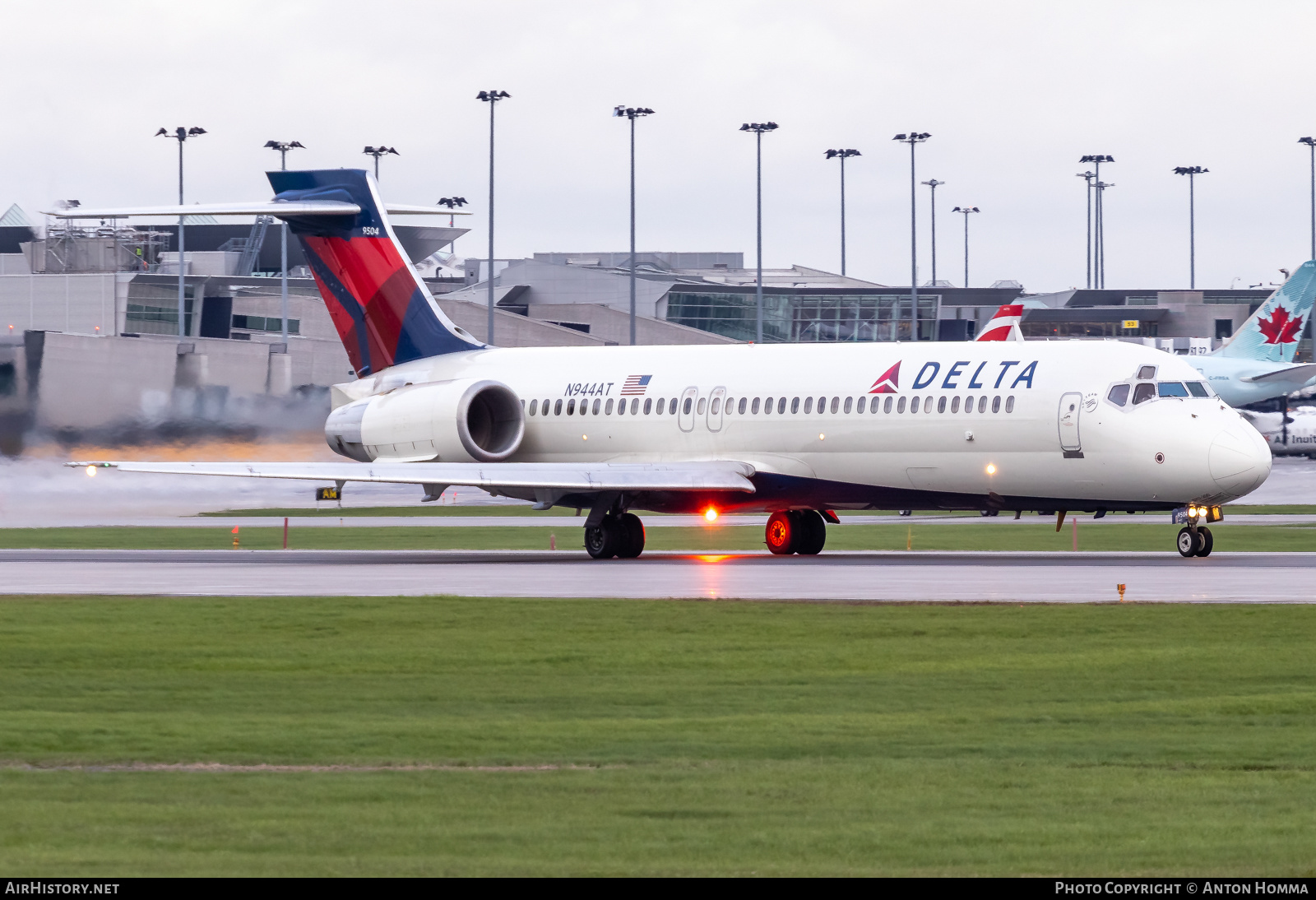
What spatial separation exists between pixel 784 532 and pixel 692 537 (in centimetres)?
1260

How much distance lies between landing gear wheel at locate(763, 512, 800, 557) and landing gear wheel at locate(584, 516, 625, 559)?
326 centimetres

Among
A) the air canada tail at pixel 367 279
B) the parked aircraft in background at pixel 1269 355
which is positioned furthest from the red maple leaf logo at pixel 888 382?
the parked aircraft in background at pixel 1269 355

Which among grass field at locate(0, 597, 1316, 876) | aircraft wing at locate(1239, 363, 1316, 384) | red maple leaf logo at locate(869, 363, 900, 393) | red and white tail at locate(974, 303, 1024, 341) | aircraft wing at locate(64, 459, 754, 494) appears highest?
aircraft wing at locate(1239, 363, 1316, 384)

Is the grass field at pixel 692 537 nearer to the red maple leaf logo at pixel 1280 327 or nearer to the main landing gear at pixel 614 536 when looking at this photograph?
the main landing gear at pixel 614 536

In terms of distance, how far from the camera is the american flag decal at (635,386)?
4234 centimetres

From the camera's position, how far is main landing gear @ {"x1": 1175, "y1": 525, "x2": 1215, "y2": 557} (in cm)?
3734

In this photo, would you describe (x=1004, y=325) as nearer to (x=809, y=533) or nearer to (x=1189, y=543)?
(x=809, y=533)

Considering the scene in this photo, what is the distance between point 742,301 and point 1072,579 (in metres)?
123

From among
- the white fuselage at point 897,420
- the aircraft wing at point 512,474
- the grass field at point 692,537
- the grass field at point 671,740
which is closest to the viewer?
the grass field at point 671,740

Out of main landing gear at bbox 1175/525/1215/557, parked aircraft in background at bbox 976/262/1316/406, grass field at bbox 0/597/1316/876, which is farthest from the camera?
parked aircraft in background at bbox 976/262/1316/406

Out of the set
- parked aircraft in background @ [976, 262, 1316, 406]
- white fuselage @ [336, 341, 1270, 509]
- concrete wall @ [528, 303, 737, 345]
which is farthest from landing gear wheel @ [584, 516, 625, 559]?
concrete wall @ [528, 303, 737, 345]

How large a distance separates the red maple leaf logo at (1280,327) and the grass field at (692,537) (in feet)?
133

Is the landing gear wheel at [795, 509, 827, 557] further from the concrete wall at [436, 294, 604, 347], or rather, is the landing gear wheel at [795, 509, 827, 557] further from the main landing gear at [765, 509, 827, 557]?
the concrete wall at [436, 294, 604, 347]
